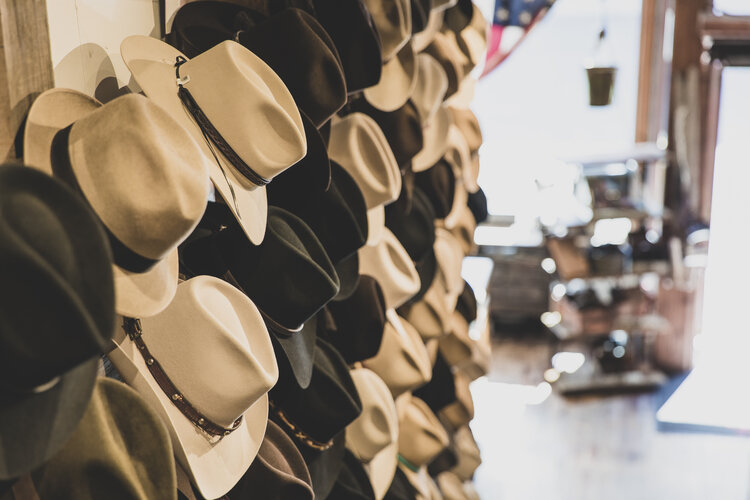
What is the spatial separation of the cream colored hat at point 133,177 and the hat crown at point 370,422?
102cm

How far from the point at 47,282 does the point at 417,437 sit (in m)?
1.93

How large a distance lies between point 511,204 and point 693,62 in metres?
2.07

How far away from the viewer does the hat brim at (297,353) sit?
4.75 ft

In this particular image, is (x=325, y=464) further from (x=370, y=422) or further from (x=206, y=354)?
(x=206, y=354)

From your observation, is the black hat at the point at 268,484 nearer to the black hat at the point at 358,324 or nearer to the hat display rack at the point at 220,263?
the hat display rack at the point at 220,263

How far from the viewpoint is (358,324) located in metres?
1.88

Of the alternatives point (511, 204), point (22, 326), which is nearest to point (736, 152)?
point (511, 204)

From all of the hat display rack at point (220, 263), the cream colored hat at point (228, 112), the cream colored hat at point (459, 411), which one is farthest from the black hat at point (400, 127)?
the cream colored hat at point (459, 411)

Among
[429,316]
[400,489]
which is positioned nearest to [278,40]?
[429,316]

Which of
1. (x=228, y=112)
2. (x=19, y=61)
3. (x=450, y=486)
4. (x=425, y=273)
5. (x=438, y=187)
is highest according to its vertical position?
(x=19, y=61)

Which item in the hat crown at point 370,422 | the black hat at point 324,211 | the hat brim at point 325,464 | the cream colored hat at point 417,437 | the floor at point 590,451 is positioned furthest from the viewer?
the floor at point 590,451

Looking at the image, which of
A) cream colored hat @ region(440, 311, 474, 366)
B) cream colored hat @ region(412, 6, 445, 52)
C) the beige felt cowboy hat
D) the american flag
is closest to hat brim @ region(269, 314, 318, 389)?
the beige felt cowboy hat

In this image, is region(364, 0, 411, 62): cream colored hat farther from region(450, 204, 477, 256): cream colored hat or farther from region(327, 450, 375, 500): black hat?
region(450, 204, 477, 256): cream colored hat

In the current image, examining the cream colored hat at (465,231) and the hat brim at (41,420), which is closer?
the hat brim at (41,420)
